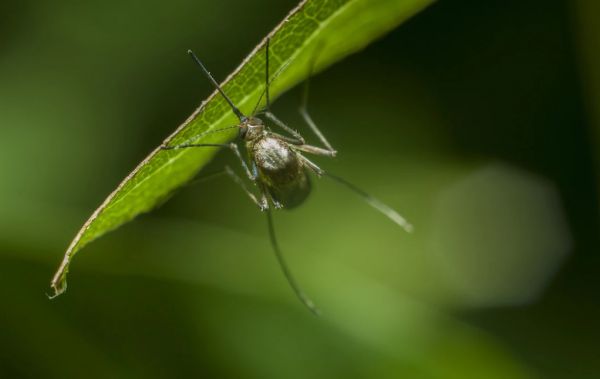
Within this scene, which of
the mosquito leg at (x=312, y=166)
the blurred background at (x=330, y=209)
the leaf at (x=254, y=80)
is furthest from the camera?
the mosquito leg at (x=312, y=166)

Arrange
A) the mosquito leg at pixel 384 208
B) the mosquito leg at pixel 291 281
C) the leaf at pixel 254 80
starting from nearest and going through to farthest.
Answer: the leaf at pixel 254 80 < the mosquito leg at pixel 291 281 < the mosquito leg at pixel 384 208

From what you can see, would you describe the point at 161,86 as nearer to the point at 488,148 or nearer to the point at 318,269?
the point at 318,269

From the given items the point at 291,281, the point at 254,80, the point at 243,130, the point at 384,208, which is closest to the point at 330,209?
the point at 384,208

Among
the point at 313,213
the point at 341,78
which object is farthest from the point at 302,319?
the point at 341,78

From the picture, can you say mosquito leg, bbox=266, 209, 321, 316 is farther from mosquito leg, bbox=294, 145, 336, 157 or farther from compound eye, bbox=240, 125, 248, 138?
compound eye, bbox=240, 125, 248, 138

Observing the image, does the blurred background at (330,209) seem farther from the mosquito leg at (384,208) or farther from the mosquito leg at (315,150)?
the mosquito leg at (315,150)

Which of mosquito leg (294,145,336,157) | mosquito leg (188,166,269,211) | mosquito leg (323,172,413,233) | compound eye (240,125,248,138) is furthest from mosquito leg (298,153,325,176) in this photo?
mosquito leg (323,172,413,233)

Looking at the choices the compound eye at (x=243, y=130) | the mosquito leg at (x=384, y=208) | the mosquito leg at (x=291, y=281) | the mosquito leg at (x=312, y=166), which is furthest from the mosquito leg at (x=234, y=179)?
the mosquito leg at (x=384, y=208)
